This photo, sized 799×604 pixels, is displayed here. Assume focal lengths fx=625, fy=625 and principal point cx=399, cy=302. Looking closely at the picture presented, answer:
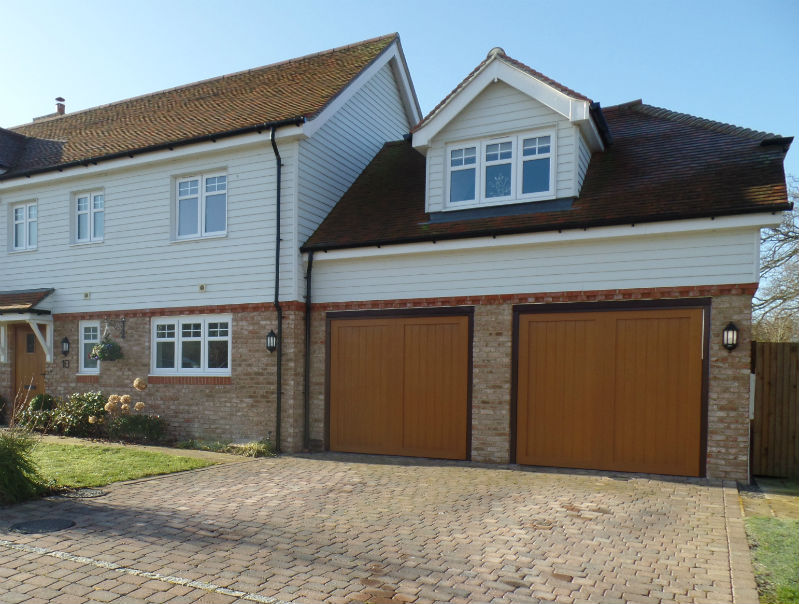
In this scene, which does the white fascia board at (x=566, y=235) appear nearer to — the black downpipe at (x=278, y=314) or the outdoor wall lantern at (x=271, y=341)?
the black downpipe at (x=278, y=314)

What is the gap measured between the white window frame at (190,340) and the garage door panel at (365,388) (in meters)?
2.25

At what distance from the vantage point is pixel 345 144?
46.1 feet

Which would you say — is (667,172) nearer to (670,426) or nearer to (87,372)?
(670,426)

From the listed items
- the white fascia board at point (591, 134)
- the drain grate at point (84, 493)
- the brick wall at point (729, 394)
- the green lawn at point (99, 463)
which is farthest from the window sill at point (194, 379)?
the brick wall at point (729, 394)

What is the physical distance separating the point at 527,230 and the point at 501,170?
68.6 inches

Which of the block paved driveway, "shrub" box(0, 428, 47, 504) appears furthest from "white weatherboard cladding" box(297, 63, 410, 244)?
"shrub" box(0, 428, 47, 504)

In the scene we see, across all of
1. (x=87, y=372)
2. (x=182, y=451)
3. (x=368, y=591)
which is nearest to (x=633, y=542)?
(x=368, y=591)

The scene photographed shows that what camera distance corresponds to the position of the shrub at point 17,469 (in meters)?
7.40

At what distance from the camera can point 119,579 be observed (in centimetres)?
498

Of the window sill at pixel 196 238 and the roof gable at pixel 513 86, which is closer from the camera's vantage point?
the roof gable at pixel 513 86

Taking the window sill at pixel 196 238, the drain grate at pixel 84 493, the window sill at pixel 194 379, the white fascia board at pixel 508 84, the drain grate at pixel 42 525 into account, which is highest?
the white fascia board at pixel 508 84

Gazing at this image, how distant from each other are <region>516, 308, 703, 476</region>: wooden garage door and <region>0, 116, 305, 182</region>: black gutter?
5930 mm

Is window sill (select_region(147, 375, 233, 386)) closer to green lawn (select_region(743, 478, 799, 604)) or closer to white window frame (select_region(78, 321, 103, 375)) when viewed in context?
white window frame (select_region(78, 321, 103, 375))

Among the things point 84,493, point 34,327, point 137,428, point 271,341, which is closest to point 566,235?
point 271,341
